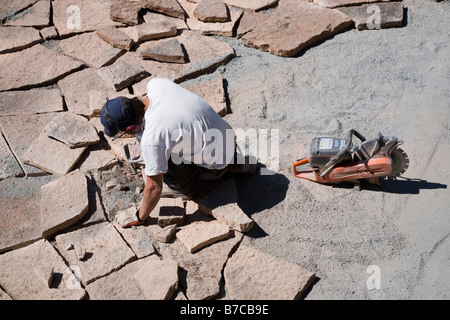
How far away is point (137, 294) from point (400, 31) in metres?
4.14

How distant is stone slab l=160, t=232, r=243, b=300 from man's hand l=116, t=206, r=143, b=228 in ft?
0.96

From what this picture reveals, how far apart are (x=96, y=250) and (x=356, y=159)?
7.29 ft

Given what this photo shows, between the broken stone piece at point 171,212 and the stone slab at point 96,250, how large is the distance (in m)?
0.36

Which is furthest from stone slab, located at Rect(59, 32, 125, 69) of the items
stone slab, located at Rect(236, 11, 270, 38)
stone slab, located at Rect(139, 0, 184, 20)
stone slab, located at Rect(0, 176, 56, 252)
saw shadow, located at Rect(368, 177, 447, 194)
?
saw shadow, located at Rect(368, 177, 447, 194)

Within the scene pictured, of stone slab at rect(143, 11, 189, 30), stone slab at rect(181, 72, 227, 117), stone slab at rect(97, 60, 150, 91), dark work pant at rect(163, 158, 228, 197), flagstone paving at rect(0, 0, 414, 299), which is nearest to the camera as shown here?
flagstone paving at rect(0, 0, 414, 299)

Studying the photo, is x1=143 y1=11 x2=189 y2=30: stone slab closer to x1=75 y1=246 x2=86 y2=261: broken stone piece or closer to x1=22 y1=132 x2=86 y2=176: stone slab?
x1=22 y1=132 x2=86 y2=176: stone slab

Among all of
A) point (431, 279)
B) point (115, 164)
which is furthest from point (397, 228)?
point (115, 164)

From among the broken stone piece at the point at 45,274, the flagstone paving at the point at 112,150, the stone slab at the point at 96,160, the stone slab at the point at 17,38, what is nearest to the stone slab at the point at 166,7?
the flagstone paving at the point at 112,150

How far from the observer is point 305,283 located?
403 centimetres

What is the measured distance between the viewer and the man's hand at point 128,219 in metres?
4.45

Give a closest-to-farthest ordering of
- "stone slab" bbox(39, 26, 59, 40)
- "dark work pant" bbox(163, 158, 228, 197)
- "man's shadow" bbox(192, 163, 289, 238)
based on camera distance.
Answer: "dark work pant" bbox(163, 158, 228, 197) → "man's shadow" bbox(192, 163, 289, 238) → "stone slab" bbox(39, 26, 59, 40)

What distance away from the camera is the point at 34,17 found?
652 cm

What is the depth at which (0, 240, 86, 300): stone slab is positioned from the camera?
3.98 meters

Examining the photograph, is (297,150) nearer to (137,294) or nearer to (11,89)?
(137,294)
